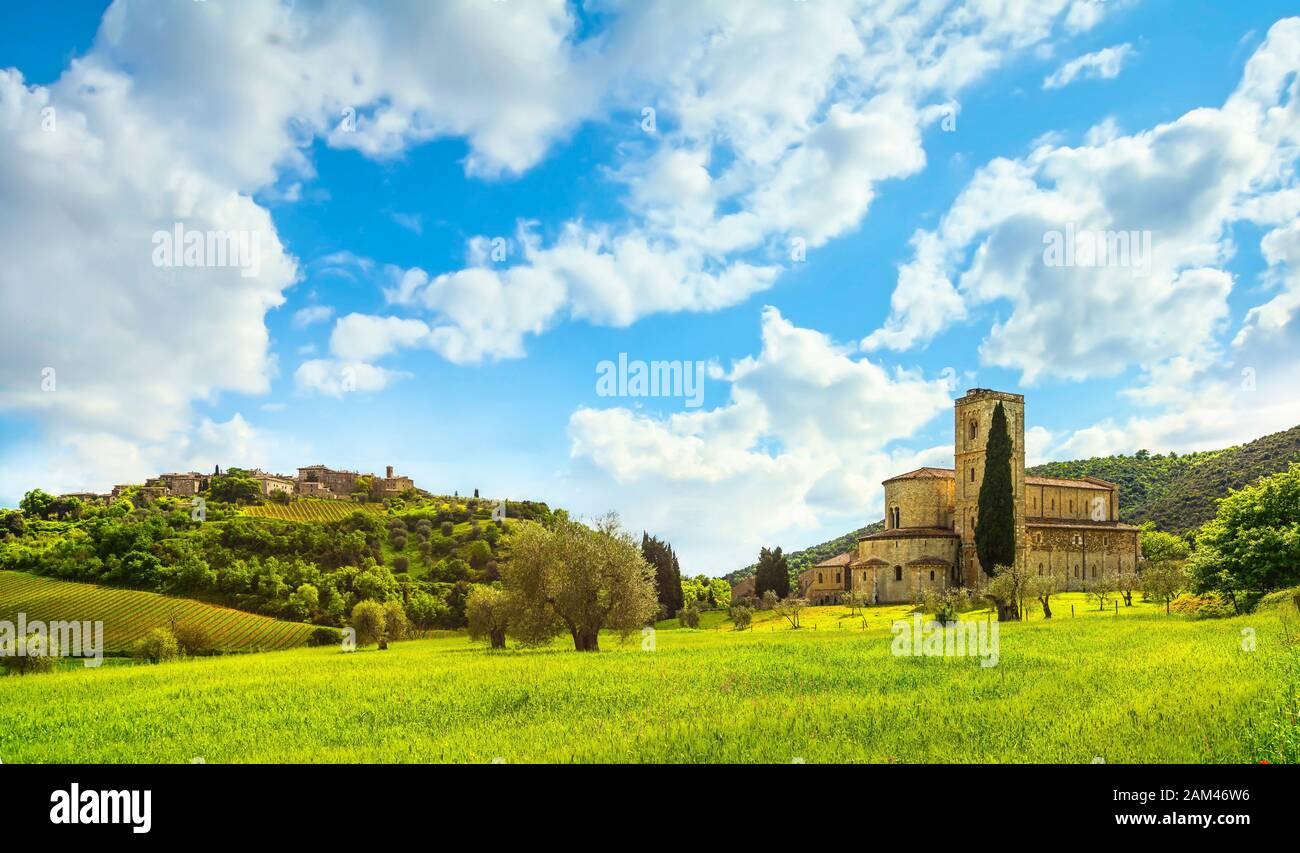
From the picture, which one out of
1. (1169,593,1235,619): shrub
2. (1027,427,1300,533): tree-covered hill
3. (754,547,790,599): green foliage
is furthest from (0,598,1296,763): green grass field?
(1027,427,1300,533): tree-covered hill

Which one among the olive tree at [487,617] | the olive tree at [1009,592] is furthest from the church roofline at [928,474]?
the olive tree at [487,617]

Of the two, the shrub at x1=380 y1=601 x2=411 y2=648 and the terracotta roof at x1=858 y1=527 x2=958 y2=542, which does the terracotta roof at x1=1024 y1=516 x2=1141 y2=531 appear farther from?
the shrub at x1=380 y1=601 x2=411 y2=648

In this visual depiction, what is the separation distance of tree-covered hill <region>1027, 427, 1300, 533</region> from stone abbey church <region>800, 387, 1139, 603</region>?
23844 millimetres

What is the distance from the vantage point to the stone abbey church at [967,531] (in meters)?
85.9

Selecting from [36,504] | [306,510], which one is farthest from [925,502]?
[36,504]

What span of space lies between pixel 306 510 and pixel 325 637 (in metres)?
76.7

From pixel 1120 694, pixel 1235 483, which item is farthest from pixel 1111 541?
pixel 1120 694

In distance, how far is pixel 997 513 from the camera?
247 ft

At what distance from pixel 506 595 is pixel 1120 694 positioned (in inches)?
1332

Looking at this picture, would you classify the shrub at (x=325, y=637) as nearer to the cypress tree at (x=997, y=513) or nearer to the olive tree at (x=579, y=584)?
the olive tree at (x=579, y=584)

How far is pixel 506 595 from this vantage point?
151 ft

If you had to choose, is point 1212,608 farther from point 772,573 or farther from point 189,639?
point 189,639

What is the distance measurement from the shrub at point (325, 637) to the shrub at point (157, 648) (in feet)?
81.8
